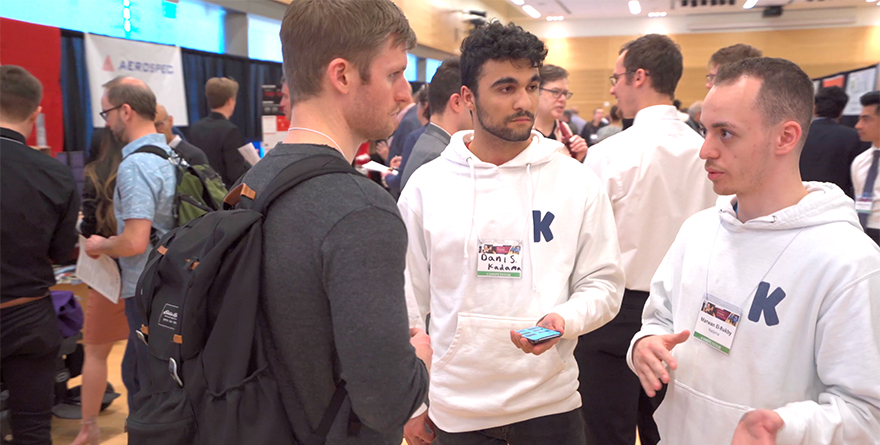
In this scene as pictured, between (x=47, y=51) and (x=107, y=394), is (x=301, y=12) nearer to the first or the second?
(x=107, y=394)

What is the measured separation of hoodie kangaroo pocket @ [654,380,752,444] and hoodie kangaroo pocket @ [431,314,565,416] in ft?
1.07

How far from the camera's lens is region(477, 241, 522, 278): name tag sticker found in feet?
5.91

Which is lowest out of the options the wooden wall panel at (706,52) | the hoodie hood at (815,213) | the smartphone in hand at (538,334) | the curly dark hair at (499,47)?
the smartphone in hand at (538,334)

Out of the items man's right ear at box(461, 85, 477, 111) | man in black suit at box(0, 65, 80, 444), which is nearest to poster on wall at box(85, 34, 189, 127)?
man in black suit at box(0, 65, 80, 444)

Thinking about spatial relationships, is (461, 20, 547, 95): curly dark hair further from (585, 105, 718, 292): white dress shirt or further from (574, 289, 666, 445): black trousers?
(574, 289, 666, 445): black trousers

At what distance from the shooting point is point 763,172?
1390mm

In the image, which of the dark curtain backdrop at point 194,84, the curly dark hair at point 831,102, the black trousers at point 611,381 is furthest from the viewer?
the curly dark hair at point 831,102

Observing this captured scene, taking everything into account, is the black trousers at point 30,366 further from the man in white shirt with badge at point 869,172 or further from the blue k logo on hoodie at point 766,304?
the man in white shirt with badge at point 869,172

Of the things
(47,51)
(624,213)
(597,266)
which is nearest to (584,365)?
(624,213)

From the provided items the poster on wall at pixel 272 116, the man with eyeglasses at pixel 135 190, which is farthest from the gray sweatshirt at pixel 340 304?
the poster on wall at pixel 272 116

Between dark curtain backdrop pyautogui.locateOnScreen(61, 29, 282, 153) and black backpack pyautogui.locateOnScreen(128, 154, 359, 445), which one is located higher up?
dark curtain backdrop pyautogui.locateOnScreen(61, 29, 282, 153)

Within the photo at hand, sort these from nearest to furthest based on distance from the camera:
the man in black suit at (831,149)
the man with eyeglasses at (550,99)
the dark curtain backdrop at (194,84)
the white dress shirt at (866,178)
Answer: the white dress shirt at (866,178), the man with eyeglasses at (550,99), the dark curtain backdrop at (194,84), the man in black suit at (831,149)

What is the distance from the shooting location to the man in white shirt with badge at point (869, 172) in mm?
3896

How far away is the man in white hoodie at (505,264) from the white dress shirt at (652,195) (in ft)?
2.27
